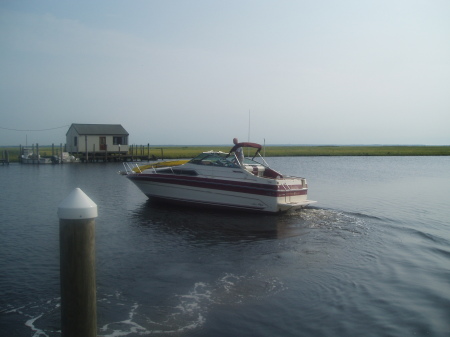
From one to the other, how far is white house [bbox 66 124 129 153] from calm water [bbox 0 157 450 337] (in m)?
33.7

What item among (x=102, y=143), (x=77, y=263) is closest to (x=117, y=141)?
(x=102, y=143)

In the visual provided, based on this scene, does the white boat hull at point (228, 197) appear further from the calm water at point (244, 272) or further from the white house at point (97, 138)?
the white house at point (97, 138)

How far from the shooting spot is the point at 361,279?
9.85 metres

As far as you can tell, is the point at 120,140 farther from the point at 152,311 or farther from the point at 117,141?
the point at 152,311

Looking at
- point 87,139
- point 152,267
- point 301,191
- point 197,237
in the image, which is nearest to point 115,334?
point 152,267

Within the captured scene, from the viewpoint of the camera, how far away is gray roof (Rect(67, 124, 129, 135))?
2044 inches

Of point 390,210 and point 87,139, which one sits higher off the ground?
point 87,139

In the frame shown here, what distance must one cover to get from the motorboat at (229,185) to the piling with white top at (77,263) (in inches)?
495

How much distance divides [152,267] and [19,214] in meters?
9.28

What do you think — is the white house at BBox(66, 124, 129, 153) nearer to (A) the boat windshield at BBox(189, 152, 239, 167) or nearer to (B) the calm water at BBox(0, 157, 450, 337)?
(B) the calm water at BBox(0, 157, 450, 337)

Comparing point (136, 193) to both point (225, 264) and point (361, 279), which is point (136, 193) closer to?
point (225, 264)

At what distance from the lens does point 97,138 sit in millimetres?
52469

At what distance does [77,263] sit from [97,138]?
164 ft

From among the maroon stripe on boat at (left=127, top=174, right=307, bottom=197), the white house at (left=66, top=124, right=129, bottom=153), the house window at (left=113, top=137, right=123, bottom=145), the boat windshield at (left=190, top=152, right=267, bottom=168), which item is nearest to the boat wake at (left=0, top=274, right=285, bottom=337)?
the maroon stripe on boat at (left=127, top=174, right=307, bottom=197)
